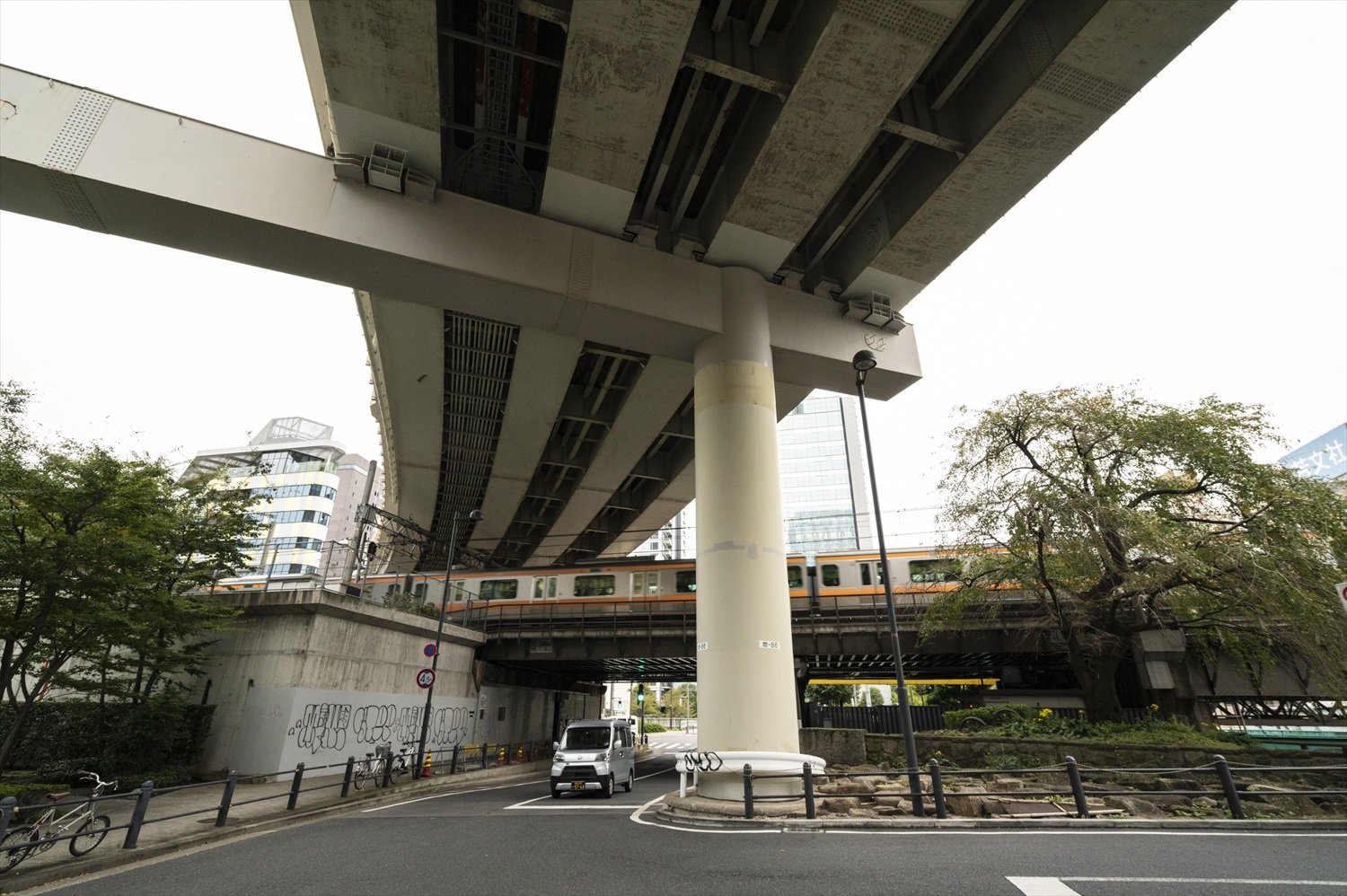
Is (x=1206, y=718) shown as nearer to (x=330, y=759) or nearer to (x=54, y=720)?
(x=330, y=759)

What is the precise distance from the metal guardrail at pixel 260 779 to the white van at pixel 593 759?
4.56m

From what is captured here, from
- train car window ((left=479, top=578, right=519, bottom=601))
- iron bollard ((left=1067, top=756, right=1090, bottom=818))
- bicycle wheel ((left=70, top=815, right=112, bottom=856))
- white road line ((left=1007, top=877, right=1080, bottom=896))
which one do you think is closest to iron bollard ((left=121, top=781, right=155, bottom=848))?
bicycle wheel ((left=70, top=815, right=112, bottom=856))

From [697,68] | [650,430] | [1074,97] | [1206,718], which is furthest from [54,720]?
[1206,718]

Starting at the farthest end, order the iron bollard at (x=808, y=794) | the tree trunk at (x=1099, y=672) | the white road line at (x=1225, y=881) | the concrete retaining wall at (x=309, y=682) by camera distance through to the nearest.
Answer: the tree trunk at (x=1099, y=672), the concrete retaining wall at (x=309, y=682), the iron bollard at (x=808, y=794), the white road line at (x=1225, y=881)

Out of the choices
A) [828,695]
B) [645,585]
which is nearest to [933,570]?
[645,585]

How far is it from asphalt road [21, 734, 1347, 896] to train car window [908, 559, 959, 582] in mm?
10114

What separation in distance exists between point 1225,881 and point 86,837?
44.6 feet

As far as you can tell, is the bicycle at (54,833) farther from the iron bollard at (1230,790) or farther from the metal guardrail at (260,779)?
the iron bollard at (1230,790)

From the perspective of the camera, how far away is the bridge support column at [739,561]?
10.8 m

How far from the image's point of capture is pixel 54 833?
7.42m

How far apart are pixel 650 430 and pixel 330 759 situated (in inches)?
551

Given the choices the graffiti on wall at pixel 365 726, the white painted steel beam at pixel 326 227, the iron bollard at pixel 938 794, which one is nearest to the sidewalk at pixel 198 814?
the graffiti on wall at pixel 365 726

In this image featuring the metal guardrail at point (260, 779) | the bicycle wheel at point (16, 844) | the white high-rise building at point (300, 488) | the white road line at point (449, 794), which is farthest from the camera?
the white high-rise building at point (300, 488)

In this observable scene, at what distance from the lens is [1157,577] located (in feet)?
46.2
